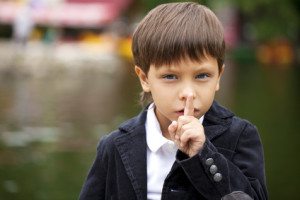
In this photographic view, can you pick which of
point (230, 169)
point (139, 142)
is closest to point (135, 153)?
point (139, 142)

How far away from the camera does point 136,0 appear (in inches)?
1769

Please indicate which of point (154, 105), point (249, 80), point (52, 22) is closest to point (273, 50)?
point (52, 22)

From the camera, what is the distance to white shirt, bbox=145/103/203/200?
2252 millimetres

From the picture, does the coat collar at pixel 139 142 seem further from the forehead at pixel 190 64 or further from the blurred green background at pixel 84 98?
the blurred green background at pixel 84 98

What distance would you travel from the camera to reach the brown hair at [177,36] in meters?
2.18

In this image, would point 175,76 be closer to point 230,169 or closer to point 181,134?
point 181,134

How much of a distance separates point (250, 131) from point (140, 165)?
12.4 inches

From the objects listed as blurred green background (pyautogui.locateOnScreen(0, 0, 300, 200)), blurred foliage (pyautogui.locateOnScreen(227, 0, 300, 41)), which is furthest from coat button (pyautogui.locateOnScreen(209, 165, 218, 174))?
blurred foliage (pyautogui.locateOnScreen(227, 0, 300, 41))

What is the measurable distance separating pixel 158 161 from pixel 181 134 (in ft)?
0.65

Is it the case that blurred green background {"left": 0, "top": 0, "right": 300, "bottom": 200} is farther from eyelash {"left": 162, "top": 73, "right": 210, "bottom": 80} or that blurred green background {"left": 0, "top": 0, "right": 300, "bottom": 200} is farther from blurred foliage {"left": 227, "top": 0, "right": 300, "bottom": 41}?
eyelash {"left": 162, "top": 73, "right": 210, "bottom": 80}

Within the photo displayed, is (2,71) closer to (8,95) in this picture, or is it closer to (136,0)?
(8,95)

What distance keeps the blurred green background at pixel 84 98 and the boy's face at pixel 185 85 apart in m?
3.74

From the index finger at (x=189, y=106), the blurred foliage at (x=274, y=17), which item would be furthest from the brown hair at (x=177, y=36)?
the blurred foliage at (x=274, y=17)

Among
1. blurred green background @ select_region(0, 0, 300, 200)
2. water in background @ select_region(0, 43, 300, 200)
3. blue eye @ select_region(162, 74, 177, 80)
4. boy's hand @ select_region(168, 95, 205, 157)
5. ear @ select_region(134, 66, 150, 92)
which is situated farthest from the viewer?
blurred green background @ select_region(0, 0, 300, 200)
